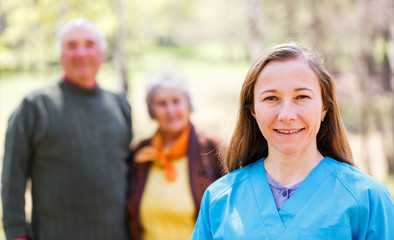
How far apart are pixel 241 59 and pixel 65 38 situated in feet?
97.9

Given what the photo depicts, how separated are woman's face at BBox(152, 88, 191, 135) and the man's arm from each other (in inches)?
30.1

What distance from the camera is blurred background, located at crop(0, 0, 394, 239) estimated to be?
295 inches

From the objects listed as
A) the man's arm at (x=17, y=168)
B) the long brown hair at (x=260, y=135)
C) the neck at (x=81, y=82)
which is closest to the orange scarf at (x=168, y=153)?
the neck at (x=81, y=82)

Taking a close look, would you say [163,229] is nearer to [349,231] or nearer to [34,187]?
[34,187]

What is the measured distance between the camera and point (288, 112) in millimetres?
1495

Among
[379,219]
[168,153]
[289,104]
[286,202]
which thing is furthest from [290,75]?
[168,153]

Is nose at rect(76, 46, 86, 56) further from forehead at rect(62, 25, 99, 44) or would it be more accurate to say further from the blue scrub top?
the blue scrub top

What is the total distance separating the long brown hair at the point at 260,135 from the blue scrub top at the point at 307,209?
10 centimetres

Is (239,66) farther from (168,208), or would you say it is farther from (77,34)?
(168,208)

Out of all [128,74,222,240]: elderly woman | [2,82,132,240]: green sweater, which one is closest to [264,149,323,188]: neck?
[128,74,222,240]: elderly woman

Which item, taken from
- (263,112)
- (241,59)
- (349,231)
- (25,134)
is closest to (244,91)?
(263,112)

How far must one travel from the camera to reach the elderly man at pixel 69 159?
9.07ft

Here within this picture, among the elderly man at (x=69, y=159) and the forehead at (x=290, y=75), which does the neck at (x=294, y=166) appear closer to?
the forehead at (x=290, y=75)

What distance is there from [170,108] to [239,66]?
994 inches
